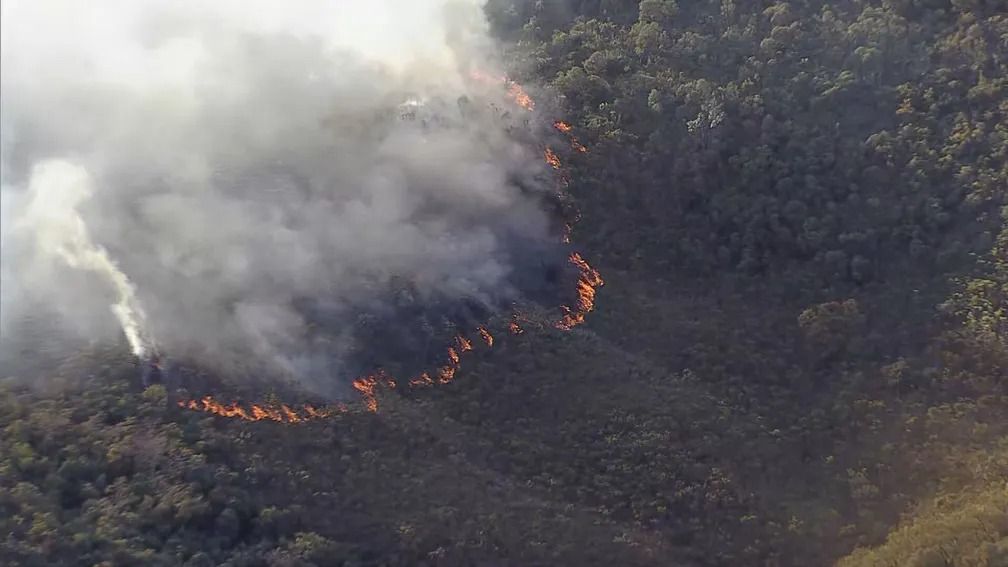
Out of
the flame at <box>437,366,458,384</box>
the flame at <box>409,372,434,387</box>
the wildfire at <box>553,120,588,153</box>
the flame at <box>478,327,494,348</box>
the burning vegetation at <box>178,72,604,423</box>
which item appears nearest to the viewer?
the burning vegetation at <box>178,72,604,423</box>

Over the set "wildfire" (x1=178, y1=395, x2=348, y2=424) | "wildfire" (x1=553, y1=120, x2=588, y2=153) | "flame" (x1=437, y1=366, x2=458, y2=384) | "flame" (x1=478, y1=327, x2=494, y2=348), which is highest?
"wildfire" (x1=553, y1=120, x2=588, y2=153)

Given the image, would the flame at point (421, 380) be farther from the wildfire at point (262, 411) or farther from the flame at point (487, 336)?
the wildfire at point (262, 411)

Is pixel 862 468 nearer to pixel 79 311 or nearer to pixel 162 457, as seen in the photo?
pixel 162 457

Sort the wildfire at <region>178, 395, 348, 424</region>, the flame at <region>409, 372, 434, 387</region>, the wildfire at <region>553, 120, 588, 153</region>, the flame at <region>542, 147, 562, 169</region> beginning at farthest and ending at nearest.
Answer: the wildfire at <region>553, 120, 588, 153</region>
the flame at <region>542, 147, 562, 169</region>
the flame at <region>409, 372, 434, 387</region>
the wildfire at <region>178, 395, 348, 424</region>

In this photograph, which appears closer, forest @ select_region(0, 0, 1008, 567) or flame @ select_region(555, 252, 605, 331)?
forest @ select_region(0, 0, 1008, 567)

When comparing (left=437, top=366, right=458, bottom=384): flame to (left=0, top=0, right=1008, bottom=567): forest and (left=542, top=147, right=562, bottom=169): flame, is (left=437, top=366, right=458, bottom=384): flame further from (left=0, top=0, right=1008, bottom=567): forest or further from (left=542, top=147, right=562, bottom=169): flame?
(left=542, top=147, right=562, bottom=169): flame

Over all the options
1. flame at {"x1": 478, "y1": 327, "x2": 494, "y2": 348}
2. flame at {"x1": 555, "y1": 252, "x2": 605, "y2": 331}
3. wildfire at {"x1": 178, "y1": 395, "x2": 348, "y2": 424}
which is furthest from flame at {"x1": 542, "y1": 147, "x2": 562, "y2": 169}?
wildfire at {"x1": 178, "y1": 395, "x2": 348, "y2": 424}
